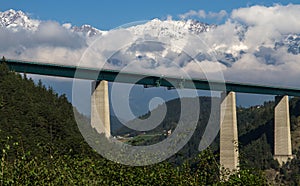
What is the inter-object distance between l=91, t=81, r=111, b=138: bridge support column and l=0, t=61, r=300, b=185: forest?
214 centimetres

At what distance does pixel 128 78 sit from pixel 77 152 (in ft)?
89.7

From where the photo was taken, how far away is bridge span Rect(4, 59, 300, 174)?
75.4 metres

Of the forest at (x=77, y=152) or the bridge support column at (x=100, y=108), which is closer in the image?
the forest at (x=77, y=152)

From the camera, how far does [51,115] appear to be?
233 ft

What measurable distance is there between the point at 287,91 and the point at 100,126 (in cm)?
5213

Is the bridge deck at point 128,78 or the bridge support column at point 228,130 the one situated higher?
the bridge deck at point 128,78

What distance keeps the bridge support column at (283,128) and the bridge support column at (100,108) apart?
45992mm

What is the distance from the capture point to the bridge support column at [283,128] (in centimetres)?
11150

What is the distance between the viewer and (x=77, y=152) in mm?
57438

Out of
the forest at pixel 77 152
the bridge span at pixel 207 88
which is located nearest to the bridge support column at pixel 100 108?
the bridge span at pixel 207 88

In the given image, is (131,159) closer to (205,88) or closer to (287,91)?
(205,88)

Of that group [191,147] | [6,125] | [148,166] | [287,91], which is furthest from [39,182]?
[191,147]

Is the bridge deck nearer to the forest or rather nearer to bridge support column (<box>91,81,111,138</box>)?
bridge support column (<box>91,81,111,138</box>)

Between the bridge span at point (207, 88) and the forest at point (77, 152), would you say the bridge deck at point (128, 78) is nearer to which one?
the bridge span at point (207, 88)
